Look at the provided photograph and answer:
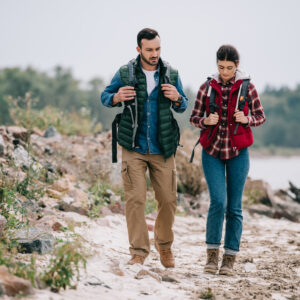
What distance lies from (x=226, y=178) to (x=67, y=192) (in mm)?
3122

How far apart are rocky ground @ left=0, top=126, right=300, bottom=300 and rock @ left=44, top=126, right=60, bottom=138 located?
0.09 ft

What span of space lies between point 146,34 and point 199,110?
2.76ft

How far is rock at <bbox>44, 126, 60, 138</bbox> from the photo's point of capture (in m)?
10.3

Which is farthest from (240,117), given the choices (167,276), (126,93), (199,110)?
(167,276)

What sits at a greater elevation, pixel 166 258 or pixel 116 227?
pixel 166 258

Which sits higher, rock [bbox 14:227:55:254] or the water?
rock [bbox 14:227:55:254]

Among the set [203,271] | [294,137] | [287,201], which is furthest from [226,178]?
[294,137]

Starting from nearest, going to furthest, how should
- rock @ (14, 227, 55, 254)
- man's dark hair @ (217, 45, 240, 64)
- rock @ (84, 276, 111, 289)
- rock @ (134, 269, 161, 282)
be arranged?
1. rock @ (84, 276, 111, 289)
2. rock @ (134, 269, 161, 282)
3. rock @ (14, 227, 55, 254)
4. man's dark hair @ (217, 45, 240, 64)

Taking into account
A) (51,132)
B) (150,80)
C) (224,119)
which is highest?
(150,80)

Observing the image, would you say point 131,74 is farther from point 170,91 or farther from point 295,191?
point 295,191

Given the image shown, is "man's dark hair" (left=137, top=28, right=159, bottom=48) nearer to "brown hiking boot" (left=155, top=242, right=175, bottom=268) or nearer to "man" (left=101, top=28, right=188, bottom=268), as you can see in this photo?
"man" (left=101, top=28, right=188, bottom=268)

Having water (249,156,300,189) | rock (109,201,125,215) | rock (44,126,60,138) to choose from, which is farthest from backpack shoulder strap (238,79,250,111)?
rock (44,126,60,138)

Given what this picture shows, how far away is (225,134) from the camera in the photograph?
4.49 metres

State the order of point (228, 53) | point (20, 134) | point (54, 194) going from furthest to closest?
point (20, 134)
point (54, 194)
point (228, 53)
